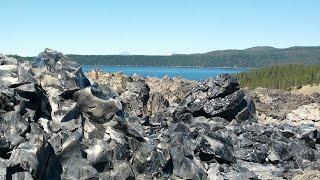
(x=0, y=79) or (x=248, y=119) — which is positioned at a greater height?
(x=0, y=79)

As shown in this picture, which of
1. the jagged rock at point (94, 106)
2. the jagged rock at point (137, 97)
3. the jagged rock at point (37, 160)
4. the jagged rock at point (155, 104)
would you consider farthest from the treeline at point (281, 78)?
the jagged rock at point (37, 160)

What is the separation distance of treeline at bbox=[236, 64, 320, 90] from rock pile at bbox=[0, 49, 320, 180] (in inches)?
4480

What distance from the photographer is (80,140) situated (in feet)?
125

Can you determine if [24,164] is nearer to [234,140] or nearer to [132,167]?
[132,167]

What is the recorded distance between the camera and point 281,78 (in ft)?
592

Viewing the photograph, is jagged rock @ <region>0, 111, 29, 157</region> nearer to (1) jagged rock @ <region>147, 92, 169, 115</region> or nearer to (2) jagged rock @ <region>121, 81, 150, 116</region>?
(2) jagged rock @ <region>121, 81, 150, 116</region>

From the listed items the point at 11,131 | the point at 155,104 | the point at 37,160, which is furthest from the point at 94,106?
the point at 155,104

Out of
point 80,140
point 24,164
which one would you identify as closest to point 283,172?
point 80,140

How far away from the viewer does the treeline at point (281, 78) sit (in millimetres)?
169625

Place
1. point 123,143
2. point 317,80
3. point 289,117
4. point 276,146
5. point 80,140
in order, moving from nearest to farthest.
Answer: point 80,140
point 123,143
point 276,146
point 289,117
point 317,80

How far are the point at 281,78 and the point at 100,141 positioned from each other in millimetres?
148464

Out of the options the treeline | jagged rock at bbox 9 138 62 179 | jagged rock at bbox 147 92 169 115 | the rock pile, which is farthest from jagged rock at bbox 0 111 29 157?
the treeline

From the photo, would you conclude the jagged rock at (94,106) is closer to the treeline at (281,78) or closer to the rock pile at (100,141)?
the rock pile at (100,141)

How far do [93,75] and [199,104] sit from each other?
36.0 m
